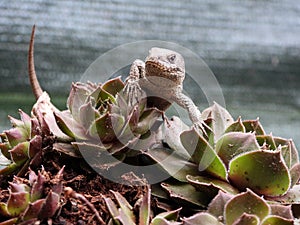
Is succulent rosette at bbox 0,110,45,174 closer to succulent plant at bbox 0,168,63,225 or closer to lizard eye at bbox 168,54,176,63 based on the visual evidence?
succulent plant at bbox 0,168,63,225

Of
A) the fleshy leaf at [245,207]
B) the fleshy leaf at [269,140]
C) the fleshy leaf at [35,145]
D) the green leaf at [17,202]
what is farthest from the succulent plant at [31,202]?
the fleshy leaf at [269,140]

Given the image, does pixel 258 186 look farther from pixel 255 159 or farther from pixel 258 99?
pixel 258 99

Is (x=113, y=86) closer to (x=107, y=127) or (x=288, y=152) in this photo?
(x=107, y=127)

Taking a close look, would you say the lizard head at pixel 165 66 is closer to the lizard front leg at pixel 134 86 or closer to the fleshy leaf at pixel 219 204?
the lizard front leg at pixel 134 86

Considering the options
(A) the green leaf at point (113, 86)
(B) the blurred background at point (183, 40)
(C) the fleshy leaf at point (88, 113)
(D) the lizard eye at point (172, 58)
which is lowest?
(B) the blurred background at point (183, 40)

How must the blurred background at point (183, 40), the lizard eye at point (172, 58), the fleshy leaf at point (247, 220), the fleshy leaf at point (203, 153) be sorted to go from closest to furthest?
1. the fleshy leaf at point (247, 220)
2. the fleshy leaf at point (203, 153)
3. the lizard eye at point (172, 58)
4. the blurred background at point (183, 40)

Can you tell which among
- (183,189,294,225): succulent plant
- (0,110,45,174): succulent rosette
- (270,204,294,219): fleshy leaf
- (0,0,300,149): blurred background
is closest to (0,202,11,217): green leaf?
(0,110,45,174): succulent rosette
